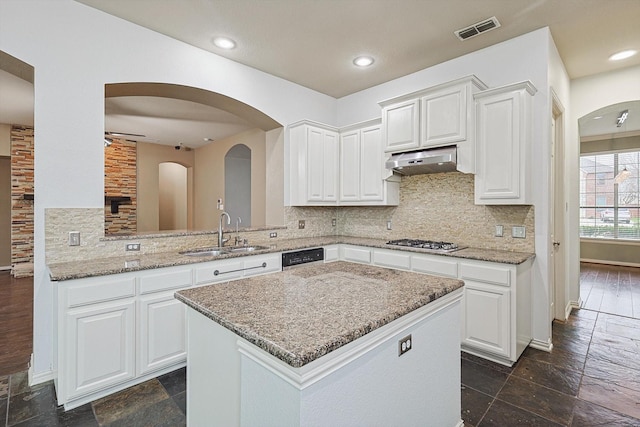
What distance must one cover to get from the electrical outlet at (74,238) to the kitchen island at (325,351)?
5.14 feet

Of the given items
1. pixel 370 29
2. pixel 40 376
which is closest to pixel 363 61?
pixel 370 29

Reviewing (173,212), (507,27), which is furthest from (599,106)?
(173,212)

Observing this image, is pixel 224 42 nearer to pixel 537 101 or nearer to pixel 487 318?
pixel 537 101

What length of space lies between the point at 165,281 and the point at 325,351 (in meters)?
1.87

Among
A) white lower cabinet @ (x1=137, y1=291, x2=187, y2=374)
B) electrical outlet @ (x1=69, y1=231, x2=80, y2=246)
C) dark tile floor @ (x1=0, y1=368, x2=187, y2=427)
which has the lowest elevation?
dark tile floor @ (x1=0, y1=368, x2=187, y2=427)

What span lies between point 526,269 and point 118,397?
3367 millimetres

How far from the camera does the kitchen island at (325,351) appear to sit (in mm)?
933

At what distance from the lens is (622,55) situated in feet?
10.4

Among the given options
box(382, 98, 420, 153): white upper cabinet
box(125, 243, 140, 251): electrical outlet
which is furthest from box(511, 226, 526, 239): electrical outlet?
box(125, 243, 140, 251): electrical outlet

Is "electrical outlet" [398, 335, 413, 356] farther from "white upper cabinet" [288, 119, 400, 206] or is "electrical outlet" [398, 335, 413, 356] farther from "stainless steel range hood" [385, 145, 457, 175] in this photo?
"white upper cabinet" [288, 119, 400, 206]

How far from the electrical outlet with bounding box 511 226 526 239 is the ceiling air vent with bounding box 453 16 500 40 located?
1841mm

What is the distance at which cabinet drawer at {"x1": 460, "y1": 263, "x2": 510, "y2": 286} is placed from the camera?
2496mm

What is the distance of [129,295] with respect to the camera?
2.16 metres

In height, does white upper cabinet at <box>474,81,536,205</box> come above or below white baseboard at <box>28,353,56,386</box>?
above
